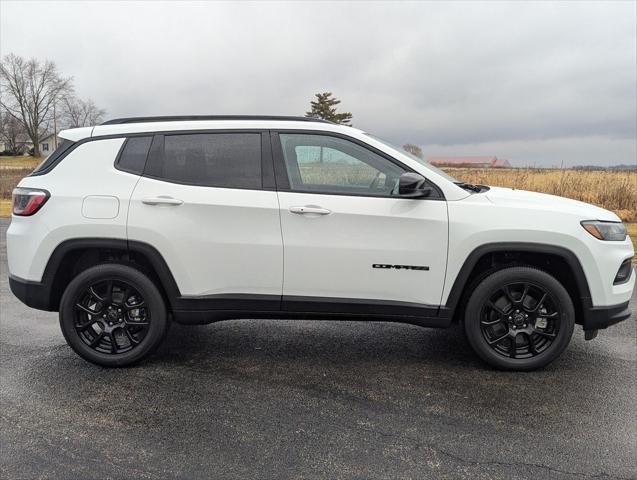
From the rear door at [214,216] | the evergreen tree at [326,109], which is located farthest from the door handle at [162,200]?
the evergreen tree at [326,109]

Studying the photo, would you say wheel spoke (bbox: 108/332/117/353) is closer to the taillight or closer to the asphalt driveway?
the asphalt driveway

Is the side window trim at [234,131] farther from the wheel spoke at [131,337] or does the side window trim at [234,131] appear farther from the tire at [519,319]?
the tire at [519,319]

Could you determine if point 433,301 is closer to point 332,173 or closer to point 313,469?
point 332,173

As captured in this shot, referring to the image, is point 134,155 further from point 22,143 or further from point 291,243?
point 22,143

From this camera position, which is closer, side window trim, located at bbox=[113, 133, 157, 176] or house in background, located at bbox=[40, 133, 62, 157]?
side window trim, located at bbox=[113, 133, 157, 176]

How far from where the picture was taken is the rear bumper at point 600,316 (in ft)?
12.1

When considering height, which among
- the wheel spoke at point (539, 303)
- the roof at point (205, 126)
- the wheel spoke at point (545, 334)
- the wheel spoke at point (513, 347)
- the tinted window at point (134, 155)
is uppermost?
the roof at point (205, 126)

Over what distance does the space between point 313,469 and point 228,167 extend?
224cm

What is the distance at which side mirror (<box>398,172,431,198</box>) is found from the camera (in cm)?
352

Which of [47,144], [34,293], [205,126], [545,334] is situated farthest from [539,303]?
[47,144]

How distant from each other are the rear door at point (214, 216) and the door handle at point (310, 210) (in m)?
0.15

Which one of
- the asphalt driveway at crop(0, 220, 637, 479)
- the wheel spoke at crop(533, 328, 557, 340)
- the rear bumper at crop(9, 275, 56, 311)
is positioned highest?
the rear bumper at crop(9, 275, 56, 311)

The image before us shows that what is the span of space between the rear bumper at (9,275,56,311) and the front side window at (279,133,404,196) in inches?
81.5

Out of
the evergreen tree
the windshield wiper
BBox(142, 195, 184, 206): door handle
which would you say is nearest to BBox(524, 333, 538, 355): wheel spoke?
the windshield wiper
